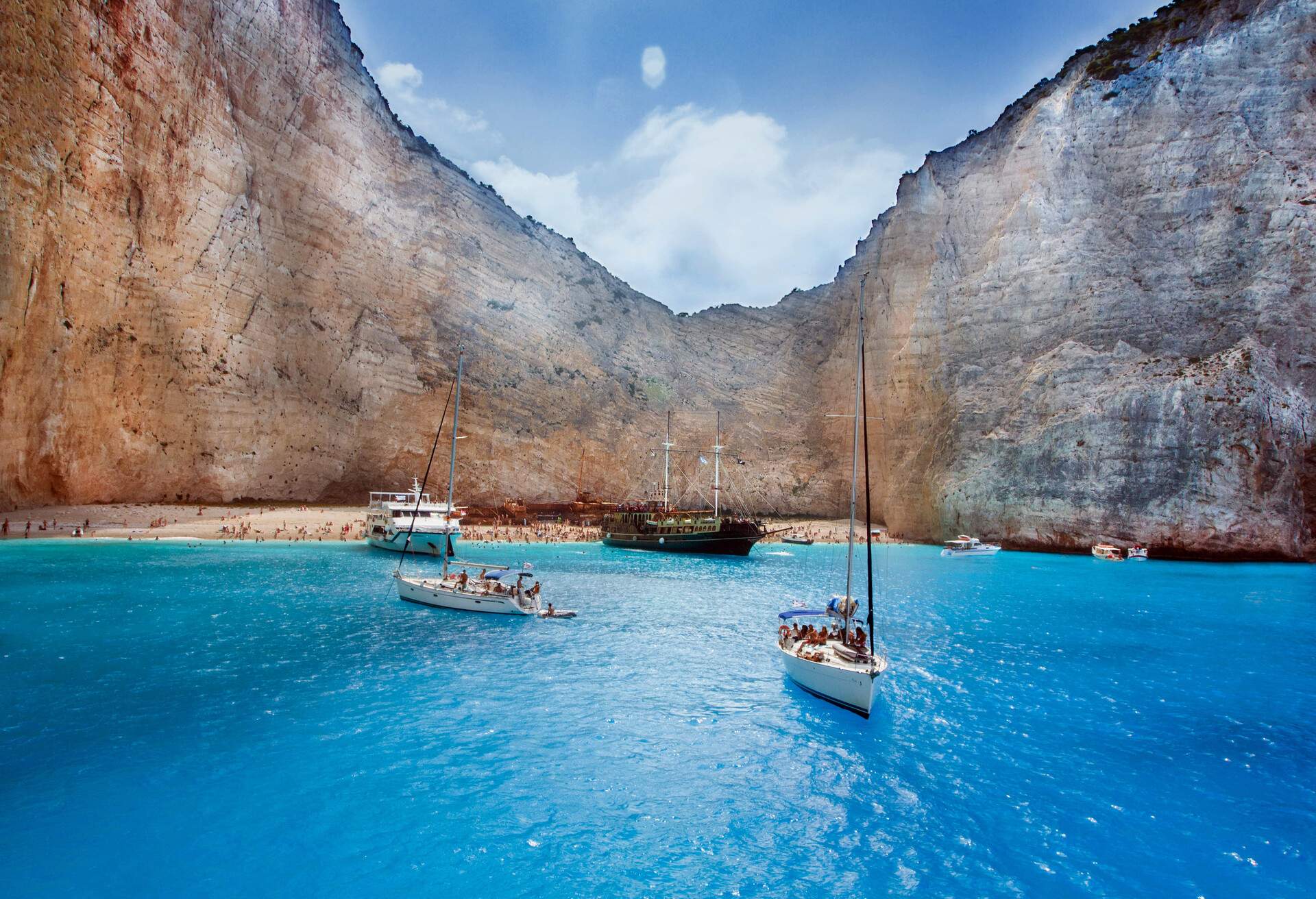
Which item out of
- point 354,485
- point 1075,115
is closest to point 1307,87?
point 1075,115

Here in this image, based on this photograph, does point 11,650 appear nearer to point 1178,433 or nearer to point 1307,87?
point 1178,433

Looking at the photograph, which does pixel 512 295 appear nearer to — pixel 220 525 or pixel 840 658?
pixel 220 525

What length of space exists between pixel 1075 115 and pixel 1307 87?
14101mm

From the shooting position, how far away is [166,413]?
4625cm

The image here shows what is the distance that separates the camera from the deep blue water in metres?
8.23

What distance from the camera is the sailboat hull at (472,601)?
77.4 ft

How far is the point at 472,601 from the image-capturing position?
77.8ft

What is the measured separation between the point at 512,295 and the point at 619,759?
6581 centimetres

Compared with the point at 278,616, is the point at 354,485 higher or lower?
higher

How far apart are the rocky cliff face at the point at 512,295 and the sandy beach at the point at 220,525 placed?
5.62 feet

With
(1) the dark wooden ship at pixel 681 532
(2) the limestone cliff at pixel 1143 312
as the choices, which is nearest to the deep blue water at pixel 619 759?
(2) the limestone cliff at pixel 1143 312

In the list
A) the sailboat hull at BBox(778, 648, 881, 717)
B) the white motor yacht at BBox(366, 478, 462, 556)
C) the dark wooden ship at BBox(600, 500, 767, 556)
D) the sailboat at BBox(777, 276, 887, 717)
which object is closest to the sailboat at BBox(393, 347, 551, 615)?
the sailboat at BBox(777, 276, 887, 717)

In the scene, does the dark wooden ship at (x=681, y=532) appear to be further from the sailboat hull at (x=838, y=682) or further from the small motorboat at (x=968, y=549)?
the sailboat hull at (x=838, y=682)

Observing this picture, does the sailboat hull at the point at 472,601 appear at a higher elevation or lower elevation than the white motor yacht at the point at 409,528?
lower
